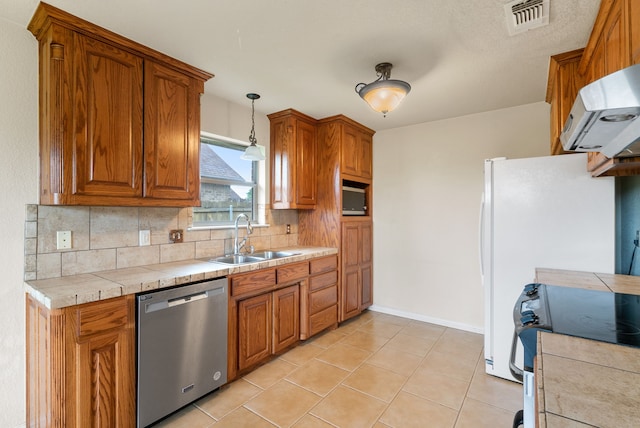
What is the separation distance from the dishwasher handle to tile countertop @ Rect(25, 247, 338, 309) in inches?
3.6

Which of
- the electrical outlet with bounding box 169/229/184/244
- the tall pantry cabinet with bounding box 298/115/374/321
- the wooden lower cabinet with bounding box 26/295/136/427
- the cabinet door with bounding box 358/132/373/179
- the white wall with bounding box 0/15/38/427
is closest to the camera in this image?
the wooden lower cabinet with bounding box 26/295/136/427

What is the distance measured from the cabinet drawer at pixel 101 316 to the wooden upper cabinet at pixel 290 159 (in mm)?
1878

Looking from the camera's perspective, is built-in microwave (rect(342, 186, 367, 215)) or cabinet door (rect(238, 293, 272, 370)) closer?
cabinet door (rect(238, 293, 272, 370))

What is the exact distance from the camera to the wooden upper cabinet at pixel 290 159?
3.25 meters

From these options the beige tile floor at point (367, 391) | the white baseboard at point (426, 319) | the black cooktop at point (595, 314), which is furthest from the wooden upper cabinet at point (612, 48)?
the white baseboard at point (426, 319)

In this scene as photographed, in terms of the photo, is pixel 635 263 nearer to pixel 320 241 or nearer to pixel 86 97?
pixel 320 241

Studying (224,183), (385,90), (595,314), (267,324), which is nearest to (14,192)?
(224,183)

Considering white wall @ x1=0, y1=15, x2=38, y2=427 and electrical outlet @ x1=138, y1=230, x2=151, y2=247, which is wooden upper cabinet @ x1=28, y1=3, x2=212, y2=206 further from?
electrical outlet @ x1=138, y1=230, x2=151, y2=247

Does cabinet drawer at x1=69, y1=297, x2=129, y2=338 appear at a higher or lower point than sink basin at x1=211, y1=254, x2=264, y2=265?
lower

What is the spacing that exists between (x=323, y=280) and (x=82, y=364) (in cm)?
208

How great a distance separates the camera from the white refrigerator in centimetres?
204

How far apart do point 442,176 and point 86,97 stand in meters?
3.31

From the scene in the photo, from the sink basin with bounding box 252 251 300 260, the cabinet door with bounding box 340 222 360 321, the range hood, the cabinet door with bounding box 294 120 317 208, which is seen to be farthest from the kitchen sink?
the range hood

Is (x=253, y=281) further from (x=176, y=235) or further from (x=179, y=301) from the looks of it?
(x=176, y=235)
